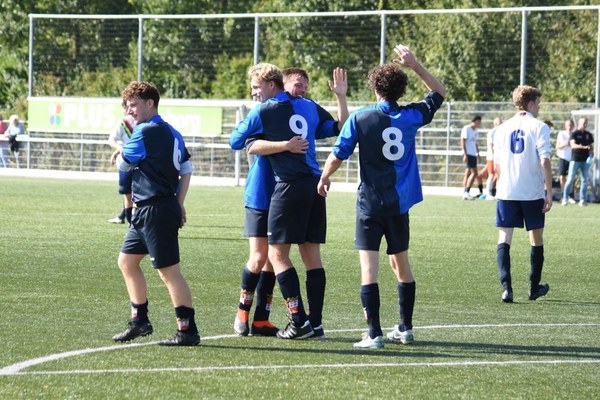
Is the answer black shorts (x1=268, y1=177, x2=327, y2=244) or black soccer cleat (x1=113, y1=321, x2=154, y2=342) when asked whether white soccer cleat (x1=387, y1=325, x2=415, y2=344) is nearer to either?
black shorts (x1=268, y1=177, x2=327, y2=244)

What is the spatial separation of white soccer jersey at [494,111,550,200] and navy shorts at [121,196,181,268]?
14.3 feet

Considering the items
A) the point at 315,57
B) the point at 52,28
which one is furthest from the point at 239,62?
the point at 52,28

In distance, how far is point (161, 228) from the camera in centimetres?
861

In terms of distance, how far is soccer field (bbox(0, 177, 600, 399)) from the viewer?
734cm

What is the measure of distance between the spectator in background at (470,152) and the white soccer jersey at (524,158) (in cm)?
1828

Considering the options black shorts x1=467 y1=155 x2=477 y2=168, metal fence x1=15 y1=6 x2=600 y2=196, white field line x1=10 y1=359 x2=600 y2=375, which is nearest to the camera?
white field line x1=10 y1=359 x2=600 y2=375

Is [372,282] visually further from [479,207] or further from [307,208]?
[479,207]

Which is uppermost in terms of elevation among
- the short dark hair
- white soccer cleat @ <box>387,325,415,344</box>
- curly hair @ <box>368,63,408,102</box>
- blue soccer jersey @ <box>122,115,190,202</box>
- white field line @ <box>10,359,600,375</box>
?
curly hair @ <box>368,63,408,102</box>

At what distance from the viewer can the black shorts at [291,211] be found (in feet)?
29.9

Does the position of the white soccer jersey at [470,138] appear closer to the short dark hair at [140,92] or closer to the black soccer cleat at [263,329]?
the black soccer cleat at [263,329]

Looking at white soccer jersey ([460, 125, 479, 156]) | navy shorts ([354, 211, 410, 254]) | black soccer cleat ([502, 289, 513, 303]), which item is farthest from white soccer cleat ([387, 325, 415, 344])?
white soccer jersey ([460, 125, 479, 156])

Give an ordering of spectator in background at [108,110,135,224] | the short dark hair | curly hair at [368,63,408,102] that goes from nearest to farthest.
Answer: the short dark hair < curly hair at [368,63,408,102] < spectator in background at [108,110,135,224]

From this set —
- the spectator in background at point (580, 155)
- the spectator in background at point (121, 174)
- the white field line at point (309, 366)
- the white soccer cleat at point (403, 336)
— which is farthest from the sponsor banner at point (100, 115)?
the white field line at point (309, 366)

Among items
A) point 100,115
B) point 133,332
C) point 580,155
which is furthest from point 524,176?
point 100,115
